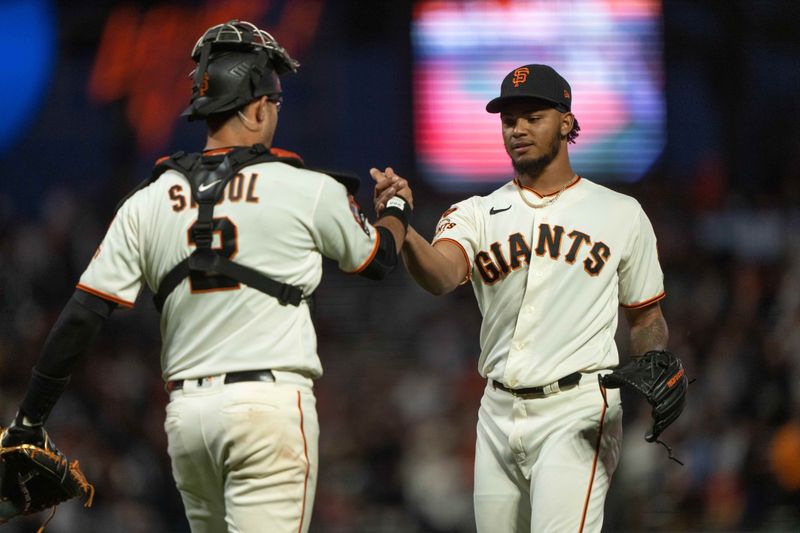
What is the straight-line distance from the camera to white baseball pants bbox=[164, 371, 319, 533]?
358 centimetres

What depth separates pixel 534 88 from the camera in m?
4.61

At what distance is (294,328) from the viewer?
12.3ft

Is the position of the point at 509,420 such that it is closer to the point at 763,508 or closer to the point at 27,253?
the point at 763,508

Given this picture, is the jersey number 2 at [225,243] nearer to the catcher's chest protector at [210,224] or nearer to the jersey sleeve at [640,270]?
the catcher's chest protector at [210,224]

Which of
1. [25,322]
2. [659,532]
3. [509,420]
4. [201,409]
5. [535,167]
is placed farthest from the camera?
[25,322]

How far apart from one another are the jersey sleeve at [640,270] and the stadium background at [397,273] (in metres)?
4.86

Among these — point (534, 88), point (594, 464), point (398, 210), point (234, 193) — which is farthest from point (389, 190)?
point (594, 464)

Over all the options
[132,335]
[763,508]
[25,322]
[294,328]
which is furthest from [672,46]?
[294,328]

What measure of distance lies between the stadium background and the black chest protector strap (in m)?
5.99

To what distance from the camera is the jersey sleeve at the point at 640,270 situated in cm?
459

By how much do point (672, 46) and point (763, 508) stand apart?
468cm

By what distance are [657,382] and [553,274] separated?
589mm

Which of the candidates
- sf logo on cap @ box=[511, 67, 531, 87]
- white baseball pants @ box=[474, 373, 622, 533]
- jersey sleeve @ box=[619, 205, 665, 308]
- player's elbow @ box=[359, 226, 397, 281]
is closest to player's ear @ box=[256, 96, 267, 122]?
player's elbow @ box=[359, 226, 397, 281]

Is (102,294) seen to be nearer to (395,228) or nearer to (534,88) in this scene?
(395,228)
